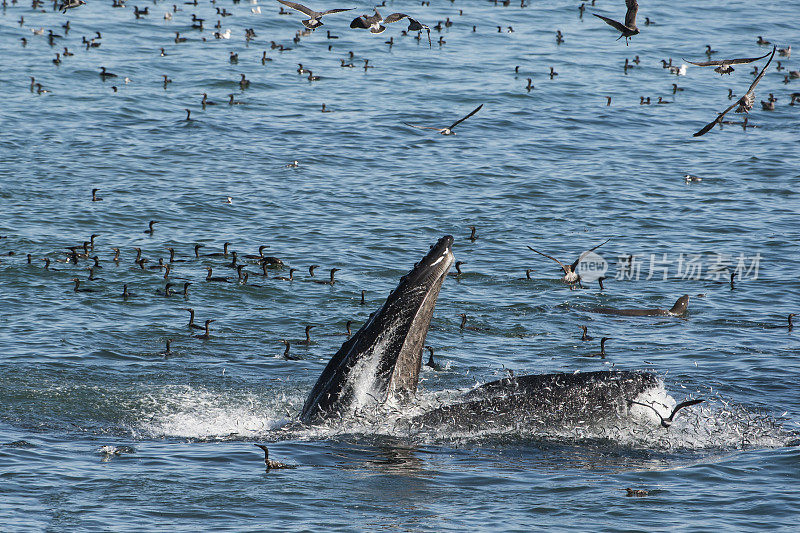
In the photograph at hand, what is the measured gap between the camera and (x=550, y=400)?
31.5 feet

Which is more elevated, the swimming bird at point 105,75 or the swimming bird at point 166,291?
the swimming bird at point 105,75

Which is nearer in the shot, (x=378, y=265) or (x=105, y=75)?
(x=378, y=265)

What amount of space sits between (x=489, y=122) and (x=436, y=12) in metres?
15.5

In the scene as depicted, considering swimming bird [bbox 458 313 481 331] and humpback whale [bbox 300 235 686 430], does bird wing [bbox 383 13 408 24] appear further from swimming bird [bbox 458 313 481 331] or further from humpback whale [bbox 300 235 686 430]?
humpback whale [bbox 300 235 686 430]

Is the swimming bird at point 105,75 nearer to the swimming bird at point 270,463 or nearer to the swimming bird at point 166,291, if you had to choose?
the swimming bird at point 166,291

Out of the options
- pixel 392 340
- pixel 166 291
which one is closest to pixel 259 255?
pixel 166 291

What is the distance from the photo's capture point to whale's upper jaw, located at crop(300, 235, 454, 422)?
9.50m

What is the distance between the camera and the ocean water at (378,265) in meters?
9.46

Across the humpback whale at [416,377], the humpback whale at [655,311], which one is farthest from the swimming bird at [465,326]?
the humpback whale at [416,377]

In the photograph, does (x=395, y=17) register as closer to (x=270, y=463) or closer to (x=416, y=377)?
(x=416, y=377)

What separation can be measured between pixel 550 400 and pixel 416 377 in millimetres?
1236

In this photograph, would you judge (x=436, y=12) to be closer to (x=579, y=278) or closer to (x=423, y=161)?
(x=423, y=161)

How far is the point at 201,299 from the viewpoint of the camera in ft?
54.0

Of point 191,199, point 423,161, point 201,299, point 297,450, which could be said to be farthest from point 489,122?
point 297,450
